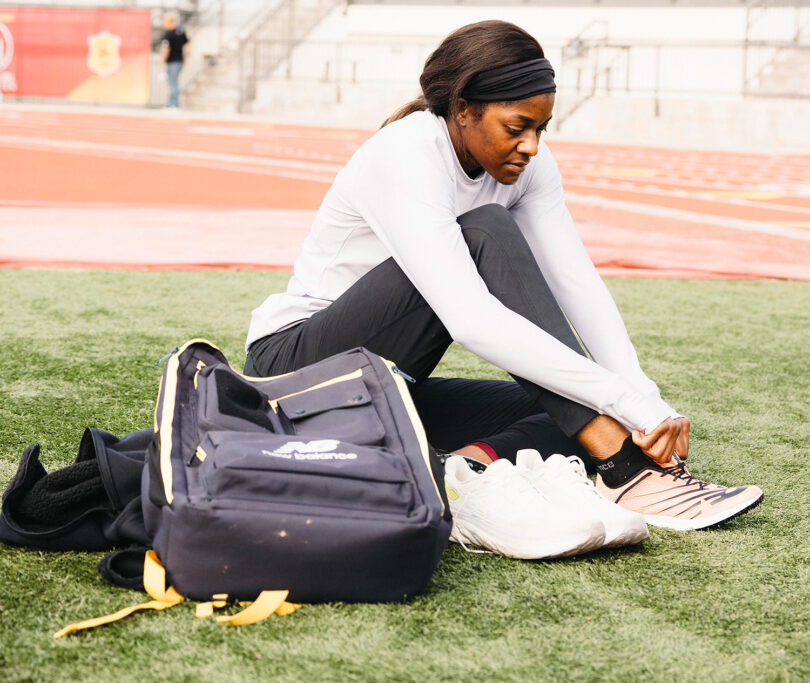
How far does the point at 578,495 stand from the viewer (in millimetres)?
2199

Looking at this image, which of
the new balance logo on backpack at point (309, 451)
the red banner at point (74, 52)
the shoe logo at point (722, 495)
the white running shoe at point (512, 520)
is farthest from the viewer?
the red banner at point (74, 52)

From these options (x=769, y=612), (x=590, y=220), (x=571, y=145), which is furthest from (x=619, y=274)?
(x=571, y=145)

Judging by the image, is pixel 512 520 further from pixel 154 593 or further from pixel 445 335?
pixel 154 593

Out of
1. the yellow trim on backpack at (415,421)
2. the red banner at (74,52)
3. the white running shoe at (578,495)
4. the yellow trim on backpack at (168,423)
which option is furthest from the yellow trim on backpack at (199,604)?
the red banner at (74,52)

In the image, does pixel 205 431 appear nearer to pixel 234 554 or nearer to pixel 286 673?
pixel 234 554

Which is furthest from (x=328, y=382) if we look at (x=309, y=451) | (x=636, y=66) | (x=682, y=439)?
(x=636, y=66)

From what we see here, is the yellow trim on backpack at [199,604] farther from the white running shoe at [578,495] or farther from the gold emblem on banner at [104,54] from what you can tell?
the gold emblem on banner at [104,54]

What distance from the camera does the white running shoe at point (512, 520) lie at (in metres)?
2.07

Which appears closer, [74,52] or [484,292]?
[484,292]

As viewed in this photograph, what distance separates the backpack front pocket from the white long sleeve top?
53cm

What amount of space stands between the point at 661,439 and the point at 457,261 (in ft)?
1.91

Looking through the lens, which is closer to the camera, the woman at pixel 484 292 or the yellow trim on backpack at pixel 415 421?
the yellow trim on backpack at pixel 415 421

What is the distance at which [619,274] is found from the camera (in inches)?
239

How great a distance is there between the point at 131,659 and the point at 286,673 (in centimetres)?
24
